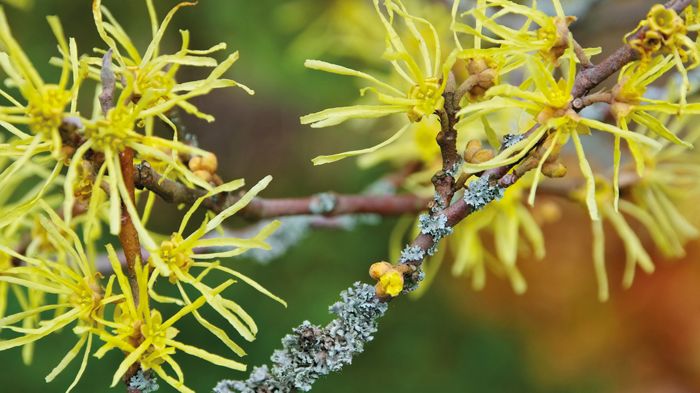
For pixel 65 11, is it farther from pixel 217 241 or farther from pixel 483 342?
pixel 217 241

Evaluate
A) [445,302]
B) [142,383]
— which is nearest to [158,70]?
[142,383]

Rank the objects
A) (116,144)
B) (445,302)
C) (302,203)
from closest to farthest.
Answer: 1. (116,144)
2. (302,203)
3. (445,302)

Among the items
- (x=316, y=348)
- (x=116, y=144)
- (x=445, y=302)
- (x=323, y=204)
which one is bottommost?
(x=316, y=348)

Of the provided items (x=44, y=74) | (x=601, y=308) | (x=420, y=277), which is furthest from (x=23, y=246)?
(x=601, y=308)

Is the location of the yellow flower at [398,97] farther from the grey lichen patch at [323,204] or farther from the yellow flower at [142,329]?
the grey lichen patch at [323,204]

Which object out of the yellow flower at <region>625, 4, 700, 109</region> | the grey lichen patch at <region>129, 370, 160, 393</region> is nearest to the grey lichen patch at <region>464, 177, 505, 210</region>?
the yellow flower at <region>625, 4, 700, 109</region>

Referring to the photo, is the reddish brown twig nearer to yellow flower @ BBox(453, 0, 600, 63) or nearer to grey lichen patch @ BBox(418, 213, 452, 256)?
yellow flower @ BBox(453, 0, 600, 63)

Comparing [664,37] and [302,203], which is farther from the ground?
[302,203]

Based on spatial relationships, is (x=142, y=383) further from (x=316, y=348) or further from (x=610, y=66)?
(x=610, y=66)
